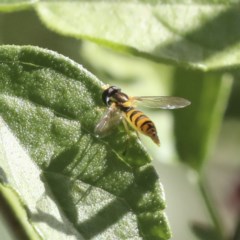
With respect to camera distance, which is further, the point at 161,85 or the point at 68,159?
the point at 161,85

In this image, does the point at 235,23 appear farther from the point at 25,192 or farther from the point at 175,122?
the point at 175,122

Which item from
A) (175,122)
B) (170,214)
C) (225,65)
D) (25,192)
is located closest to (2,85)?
(25,192)

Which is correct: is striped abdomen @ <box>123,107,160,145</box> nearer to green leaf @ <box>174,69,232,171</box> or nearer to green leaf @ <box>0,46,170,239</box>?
green leaf @ <box>0,46,170,239</box>

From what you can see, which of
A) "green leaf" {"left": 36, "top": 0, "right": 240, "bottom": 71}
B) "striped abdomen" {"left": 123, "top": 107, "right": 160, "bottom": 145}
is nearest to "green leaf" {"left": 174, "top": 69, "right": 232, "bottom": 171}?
"striped abdomen" {"left": 123, "top": 107, "right": 160, "bottom": 145}

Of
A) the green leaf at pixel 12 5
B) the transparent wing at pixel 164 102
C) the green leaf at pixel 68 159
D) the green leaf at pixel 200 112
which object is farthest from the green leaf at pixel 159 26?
the green leaf at pixel 200 112

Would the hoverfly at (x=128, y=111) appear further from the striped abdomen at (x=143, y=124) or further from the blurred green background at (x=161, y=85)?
the blurred green background at (x=161, y=85)

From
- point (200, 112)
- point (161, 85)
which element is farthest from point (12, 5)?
point (161, 85)

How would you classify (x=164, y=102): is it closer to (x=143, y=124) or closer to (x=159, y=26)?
(x=143, y=124)
